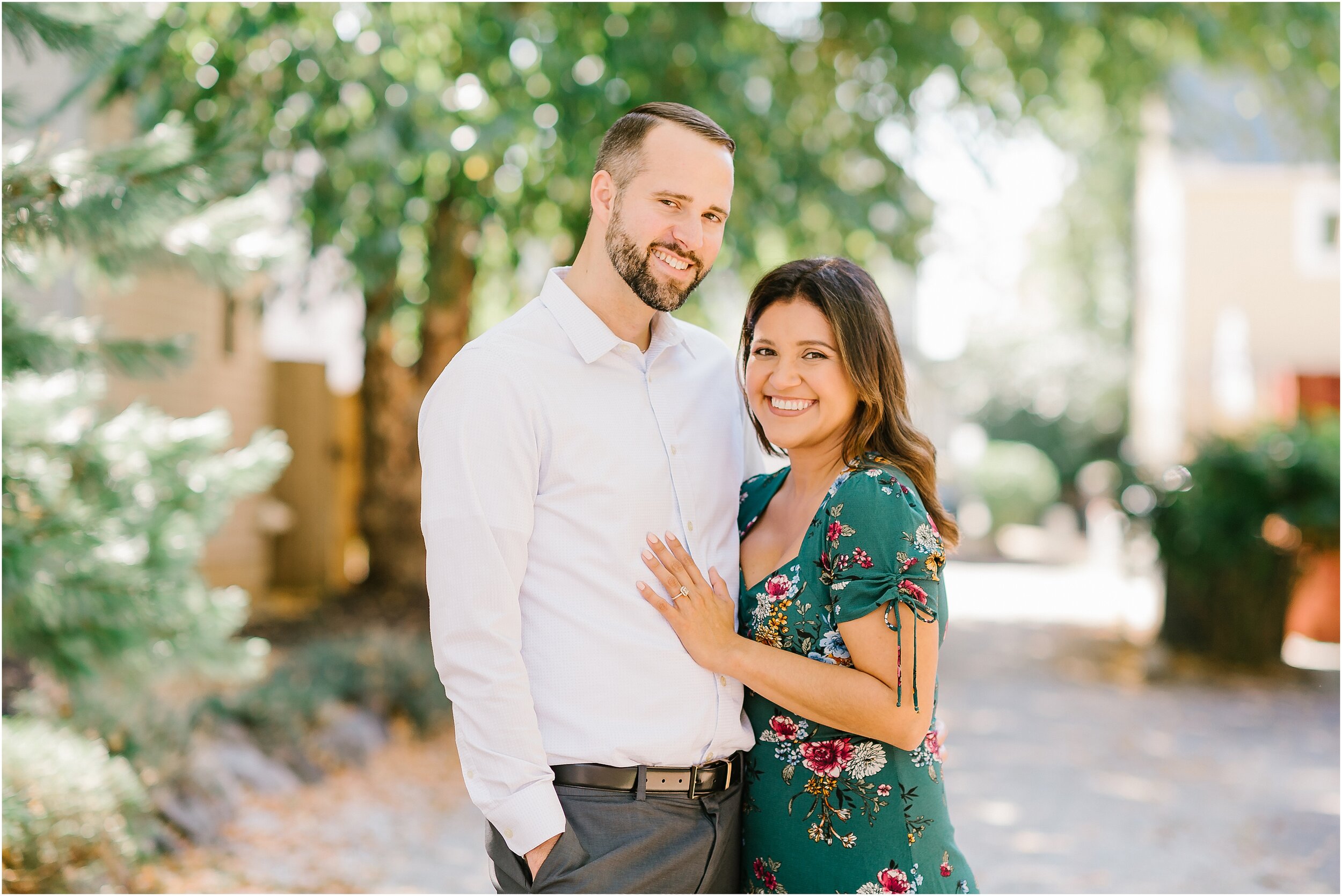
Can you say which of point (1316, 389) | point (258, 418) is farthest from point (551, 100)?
point (1316, 389)

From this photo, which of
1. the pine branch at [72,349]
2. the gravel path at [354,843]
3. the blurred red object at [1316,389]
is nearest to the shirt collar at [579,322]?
the pine branch at [72,349]

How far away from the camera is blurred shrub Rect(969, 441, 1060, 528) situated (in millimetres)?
22203

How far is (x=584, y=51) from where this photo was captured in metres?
6.36

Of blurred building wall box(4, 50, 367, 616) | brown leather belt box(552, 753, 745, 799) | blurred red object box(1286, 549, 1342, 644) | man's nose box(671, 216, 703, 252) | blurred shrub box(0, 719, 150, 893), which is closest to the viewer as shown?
brown leather belt box(552, 753, 745, 799)

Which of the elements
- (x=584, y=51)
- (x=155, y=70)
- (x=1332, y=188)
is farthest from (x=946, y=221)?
(x=1332, y=188)

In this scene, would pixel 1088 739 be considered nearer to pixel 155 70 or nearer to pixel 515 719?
pixel 515 719

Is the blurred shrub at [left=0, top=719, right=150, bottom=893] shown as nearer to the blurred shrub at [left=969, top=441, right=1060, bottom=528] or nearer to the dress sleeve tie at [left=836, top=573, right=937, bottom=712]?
the dress sleeve tie at [left=836, top=573, right=937, bottom=712]

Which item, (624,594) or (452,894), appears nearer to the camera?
(624,594)

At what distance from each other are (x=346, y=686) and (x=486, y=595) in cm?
486

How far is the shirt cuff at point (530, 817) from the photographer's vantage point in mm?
2166

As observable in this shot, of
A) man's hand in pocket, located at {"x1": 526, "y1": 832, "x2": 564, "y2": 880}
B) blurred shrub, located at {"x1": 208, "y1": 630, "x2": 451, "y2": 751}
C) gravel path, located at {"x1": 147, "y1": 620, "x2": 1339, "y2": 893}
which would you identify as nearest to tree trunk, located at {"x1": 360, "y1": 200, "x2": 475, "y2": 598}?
blurred shrub, located at {"x1": 208, "y1": 630, "x2": 451, "y2": 751}

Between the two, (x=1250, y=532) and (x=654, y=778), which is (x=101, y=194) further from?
(x=1250, y=532)

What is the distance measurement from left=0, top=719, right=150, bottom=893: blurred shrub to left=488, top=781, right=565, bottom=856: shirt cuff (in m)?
2.11

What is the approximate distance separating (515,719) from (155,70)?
209 inches
